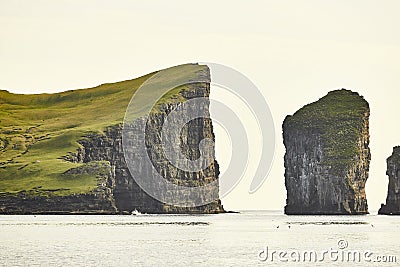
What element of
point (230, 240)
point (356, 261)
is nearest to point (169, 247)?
point (230, 240)

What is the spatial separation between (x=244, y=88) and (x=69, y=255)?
361 feet

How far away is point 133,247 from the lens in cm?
10406

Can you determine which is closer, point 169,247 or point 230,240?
point 169,247

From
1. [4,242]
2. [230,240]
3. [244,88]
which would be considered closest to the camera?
[4,242]

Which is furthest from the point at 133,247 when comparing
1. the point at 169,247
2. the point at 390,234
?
the point at 390,234

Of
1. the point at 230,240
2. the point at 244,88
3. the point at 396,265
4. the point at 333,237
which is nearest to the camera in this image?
the point at 396,265

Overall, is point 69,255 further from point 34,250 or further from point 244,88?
point 244,88

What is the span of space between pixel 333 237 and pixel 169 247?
31019mm

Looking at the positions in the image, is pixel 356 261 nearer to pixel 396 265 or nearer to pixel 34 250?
pixel 396 265

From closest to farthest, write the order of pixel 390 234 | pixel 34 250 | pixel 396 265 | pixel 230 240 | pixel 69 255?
pixel 396 265 < pixel 69 255 < pixel 34 250 < pixel 230 240 < pixel 390 234

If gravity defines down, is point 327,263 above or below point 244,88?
below

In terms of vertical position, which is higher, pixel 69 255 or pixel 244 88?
pixel 244 88

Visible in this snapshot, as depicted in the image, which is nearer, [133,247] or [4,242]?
[133,247]

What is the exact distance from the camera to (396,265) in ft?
271
